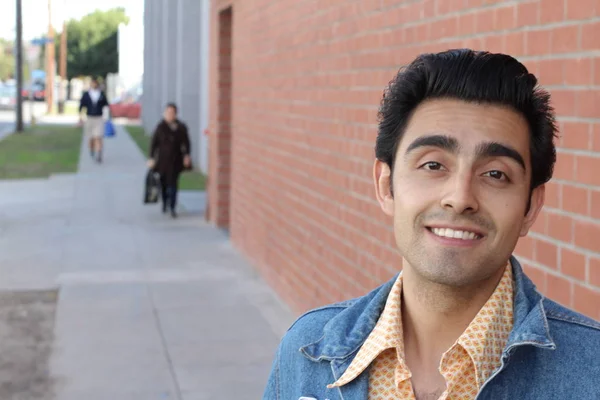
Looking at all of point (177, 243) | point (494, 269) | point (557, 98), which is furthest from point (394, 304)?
point (177, 243)

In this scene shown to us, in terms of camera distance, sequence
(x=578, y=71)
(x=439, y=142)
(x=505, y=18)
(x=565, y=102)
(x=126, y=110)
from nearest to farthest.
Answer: (x=439, y=142), (x=578, y=71), (x=565, y=102), (x=505, y=18), (x=126, y=110)

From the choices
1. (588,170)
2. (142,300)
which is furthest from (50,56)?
(588,170)

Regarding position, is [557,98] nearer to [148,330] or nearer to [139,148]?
[148,330]

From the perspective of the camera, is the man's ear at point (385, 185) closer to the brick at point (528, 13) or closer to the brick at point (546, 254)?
the brick at point (546, 254)

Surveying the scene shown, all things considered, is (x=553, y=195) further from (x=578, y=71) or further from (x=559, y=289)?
(x=578, y=71)

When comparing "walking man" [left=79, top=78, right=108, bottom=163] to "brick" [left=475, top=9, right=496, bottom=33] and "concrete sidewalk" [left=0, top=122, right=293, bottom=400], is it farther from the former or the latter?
"brick" [left=475, top=9, right=496, bottom=33]

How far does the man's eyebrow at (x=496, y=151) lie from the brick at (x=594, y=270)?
6.25 feet

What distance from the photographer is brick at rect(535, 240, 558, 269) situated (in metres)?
3.91

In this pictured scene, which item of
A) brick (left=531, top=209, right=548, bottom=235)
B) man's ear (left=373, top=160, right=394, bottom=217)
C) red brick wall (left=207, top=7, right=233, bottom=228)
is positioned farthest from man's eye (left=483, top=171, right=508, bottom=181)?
red brick wall (left=207, top=7, right=233, bottom=228)

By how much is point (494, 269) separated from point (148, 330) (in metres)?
6.29

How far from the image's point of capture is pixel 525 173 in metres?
1.84

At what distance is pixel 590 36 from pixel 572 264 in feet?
2.72

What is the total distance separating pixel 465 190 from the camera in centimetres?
177

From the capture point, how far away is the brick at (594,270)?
357 centimetres
